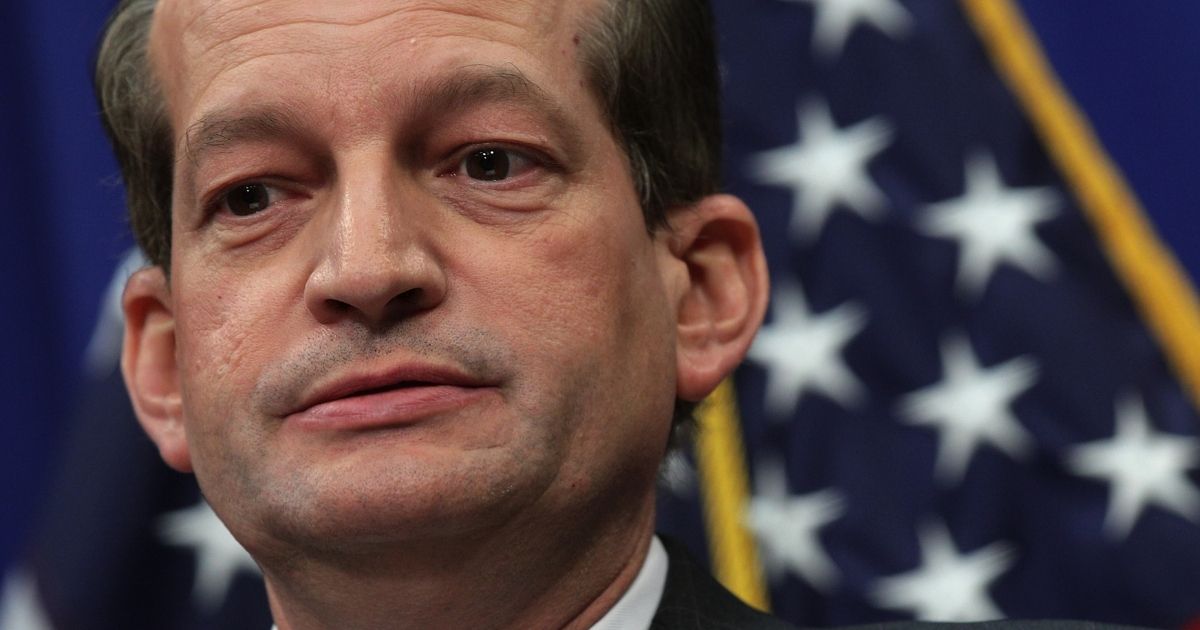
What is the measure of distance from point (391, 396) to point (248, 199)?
42cm

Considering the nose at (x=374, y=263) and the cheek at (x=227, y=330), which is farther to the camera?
the cheek at (x=227, y=330)

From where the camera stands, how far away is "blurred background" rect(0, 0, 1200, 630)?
11.0 ft

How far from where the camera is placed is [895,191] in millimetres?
3523

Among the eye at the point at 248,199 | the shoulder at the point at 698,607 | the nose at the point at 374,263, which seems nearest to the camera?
the nose at the point at 374,263

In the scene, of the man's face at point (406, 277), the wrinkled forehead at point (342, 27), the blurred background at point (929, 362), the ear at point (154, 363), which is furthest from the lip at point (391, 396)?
the blurred background at point (929, 362)

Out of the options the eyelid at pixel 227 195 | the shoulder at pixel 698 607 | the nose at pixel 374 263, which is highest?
the nose at pixel 374 263

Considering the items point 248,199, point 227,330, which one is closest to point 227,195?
point 248,199

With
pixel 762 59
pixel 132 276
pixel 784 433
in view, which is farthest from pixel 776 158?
pixel 132 276

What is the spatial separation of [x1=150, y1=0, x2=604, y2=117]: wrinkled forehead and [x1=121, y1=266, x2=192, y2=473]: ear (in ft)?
1.23

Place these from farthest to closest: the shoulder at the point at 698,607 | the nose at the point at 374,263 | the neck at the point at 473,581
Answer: the shoulder at the point at 698,607 → the neck at the point at 473,581 → the nose at the point at 374,263

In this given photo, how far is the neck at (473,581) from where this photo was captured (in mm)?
1962

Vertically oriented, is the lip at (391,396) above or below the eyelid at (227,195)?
below

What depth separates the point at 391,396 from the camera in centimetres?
185

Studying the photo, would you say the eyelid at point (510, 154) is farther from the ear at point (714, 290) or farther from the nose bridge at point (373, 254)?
the ear at point (714, 290)
